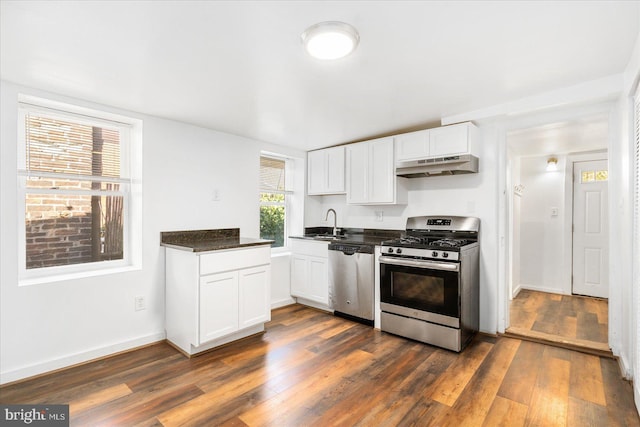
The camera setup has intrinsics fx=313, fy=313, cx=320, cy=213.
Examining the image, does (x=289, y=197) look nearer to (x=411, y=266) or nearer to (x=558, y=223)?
(x=411, y=266)

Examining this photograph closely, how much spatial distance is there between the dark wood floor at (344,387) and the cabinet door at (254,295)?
0.85 ft

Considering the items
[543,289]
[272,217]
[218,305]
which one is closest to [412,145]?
[272,217]

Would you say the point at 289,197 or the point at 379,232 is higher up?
the point at 289,197

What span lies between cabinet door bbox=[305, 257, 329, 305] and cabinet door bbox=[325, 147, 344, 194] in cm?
102

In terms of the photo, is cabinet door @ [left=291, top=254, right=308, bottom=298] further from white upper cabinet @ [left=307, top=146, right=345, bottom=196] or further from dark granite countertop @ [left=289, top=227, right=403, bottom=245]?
white upper cabinet @ [left=307, top=146, right=345, bottom=196]

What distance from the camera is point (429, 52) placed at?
196cm

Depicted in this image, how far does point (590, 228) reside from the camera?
15.1 feet

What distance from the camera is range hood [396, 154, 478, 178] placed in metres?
Result: 3.09

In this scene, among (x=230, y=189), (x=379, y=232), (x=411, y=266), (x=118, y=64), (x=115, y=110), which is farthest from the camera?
(x=379, y=232)

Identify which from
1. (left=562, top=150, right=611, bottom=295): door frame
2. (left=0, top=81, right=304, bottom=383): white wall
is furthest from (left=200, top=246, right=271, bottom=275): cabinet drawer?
(left=562, top=150, right=611, bottom=295): door frame

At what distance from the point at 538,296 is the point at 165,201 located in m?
5.24

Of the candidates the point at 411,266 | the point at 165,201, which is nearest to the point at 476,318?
the point at 411,266

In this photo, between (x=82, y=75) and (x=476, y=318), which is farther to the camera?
(x=476, y=318)

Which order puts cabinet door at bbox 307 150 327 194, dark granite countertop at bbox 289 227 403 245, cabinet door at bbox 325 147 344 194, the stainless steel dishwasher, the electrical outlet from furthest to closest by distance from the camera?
1. cabinet door at bbox 307 150 327 194
2. cabinet door at bbox 325 147 344 194
3. dark granite countertop at bbox 289 227 403 245
4. the stainless steel dishwasher
5. the electrical outlet
